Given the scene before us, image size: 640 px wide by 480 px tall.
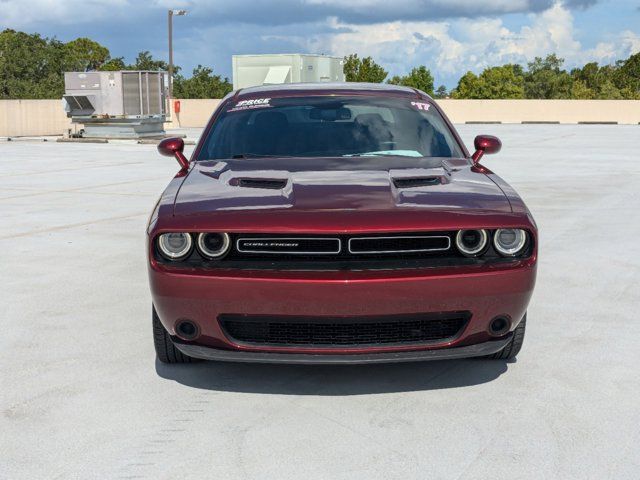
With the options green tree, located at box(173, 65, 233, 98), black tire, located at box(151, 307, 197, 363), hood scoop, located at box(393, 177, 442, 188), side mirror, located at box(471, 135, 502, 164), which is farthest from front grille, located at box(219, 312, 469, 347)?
green tree, located at box(173, 65, 233, 98)

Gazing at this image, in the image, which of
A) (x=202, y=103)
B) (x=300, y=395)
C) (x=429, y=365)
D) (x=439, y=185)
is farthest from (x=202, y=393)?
(x=202, y=103)

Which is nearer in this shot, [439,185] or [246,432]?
[246,432]

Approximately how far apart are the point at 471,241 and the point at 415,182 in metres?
Answer: 0.51

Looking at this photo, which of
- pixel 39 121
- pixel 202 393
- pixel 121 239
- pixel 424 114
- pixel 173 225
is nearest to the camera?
pixel 173 225

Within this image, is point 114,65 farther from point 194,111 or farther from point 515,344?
point 515,344

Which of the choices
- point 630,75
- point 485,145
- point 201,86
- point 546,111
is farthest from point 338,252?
point 630,75

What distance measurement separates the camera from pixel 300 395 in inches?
164

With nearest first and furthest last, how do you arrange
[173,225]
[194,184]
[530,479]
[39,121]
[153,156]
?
[530,479]
[173,225]
[194,184]
[153,156]
[39,121]

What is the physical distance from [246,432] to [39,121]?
36335 mm

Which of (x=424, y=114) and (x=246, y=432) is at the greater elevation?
(x=424, y=114)

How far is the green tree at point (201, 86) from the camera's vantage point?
66062 millimetres

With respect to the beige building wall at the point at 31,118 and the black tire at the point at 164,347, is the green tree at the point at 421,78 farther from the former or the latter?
the black tire at the point at 164,347

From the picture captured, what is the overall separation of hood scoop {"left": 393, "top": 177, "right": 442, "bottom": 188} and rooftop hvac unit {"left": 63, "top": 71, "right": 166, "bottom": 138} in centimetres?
2708

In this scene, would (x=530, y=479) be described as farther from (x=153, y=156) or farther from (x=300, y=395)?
(x=153, y=156)
